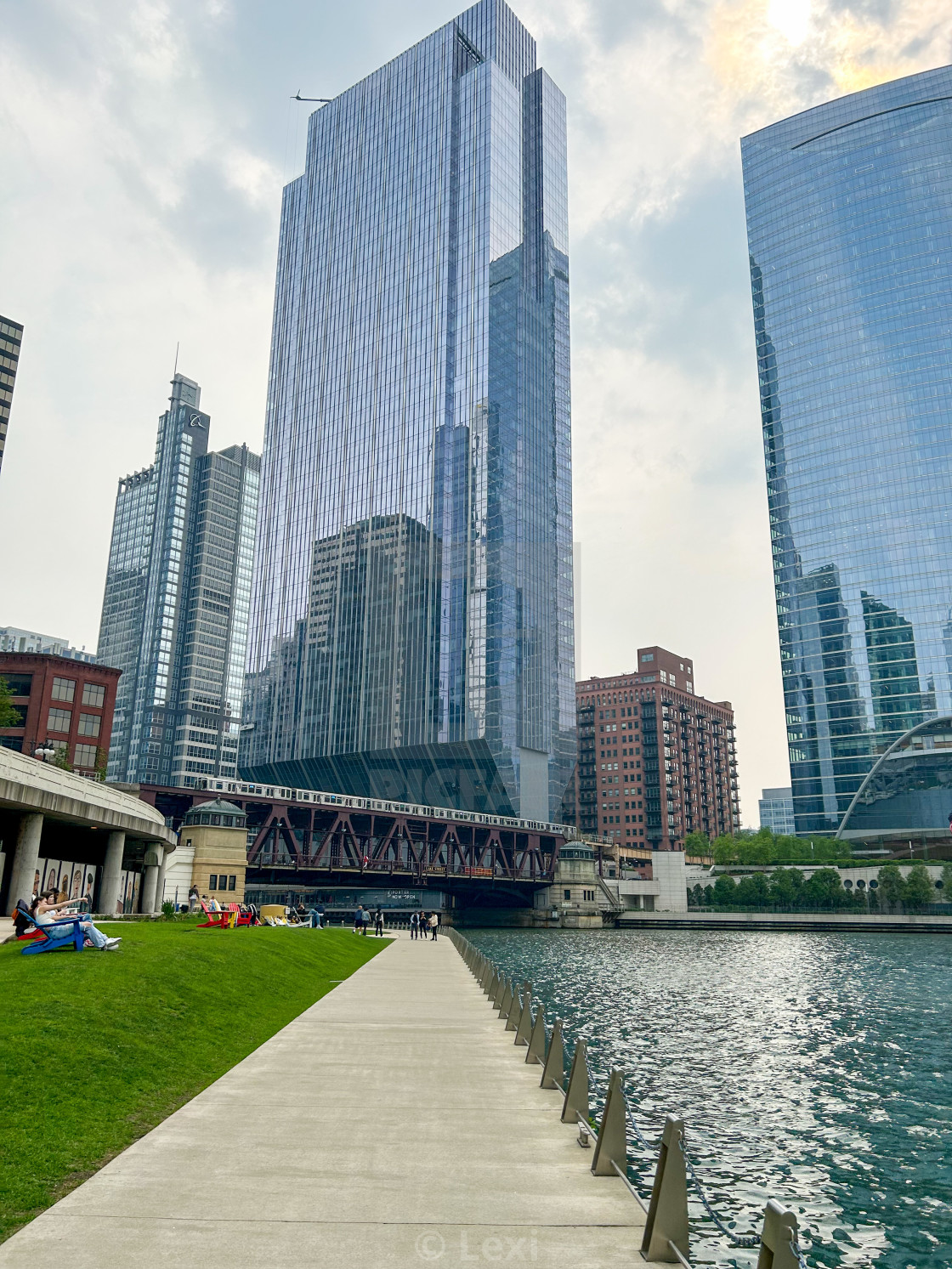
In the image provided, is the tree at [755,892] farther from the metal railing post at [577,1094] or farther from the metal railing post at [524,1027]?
the metal railing post at [577,1094]

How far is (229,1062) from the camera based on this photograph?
19547 mm

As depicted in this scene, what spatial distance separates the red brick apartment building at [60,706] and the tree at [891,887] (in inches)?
4562

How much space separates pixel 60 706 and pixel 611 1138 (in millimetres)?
127089

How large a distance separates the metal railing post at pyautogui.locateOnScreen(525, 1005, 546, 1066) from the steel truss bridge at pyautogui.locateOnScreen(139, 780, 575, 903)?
8483 cm

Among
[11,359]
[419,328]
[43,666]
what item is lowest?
[43,666]

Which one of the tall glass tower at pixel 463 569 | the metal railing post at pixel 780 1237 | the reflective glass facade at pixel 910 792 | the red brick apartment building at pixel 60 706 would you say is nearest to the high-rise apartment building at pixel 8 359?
the red brick apartment building at pixel 60 706

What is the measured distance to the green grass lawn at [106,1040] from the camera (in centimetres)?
1206

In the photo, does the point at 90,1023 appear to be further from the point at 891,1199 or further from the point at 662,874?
the point at 662,874

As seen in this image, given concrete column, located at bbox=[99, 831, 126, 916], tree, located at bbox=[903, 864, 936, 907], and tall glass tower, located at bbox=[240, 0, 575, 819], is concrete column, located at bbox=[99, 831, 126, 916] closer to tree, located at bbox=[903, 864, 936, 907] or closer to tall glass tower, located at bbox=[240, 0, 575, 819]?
tall glass tower, located at bbox=[240, 0, 575, 819]

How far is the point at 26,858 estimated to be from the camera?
41.6 meters

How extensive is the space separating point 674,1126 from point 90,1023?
12720 millimetres

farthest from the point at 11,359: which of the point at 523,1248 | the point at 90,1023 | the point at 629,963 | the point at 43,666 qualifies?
the point at 523,1248

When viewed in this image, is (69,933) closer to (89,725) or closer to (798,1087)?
(798,1087)

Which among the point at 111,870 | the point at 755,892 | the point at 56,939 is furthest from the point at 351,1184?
the point at 755,892
